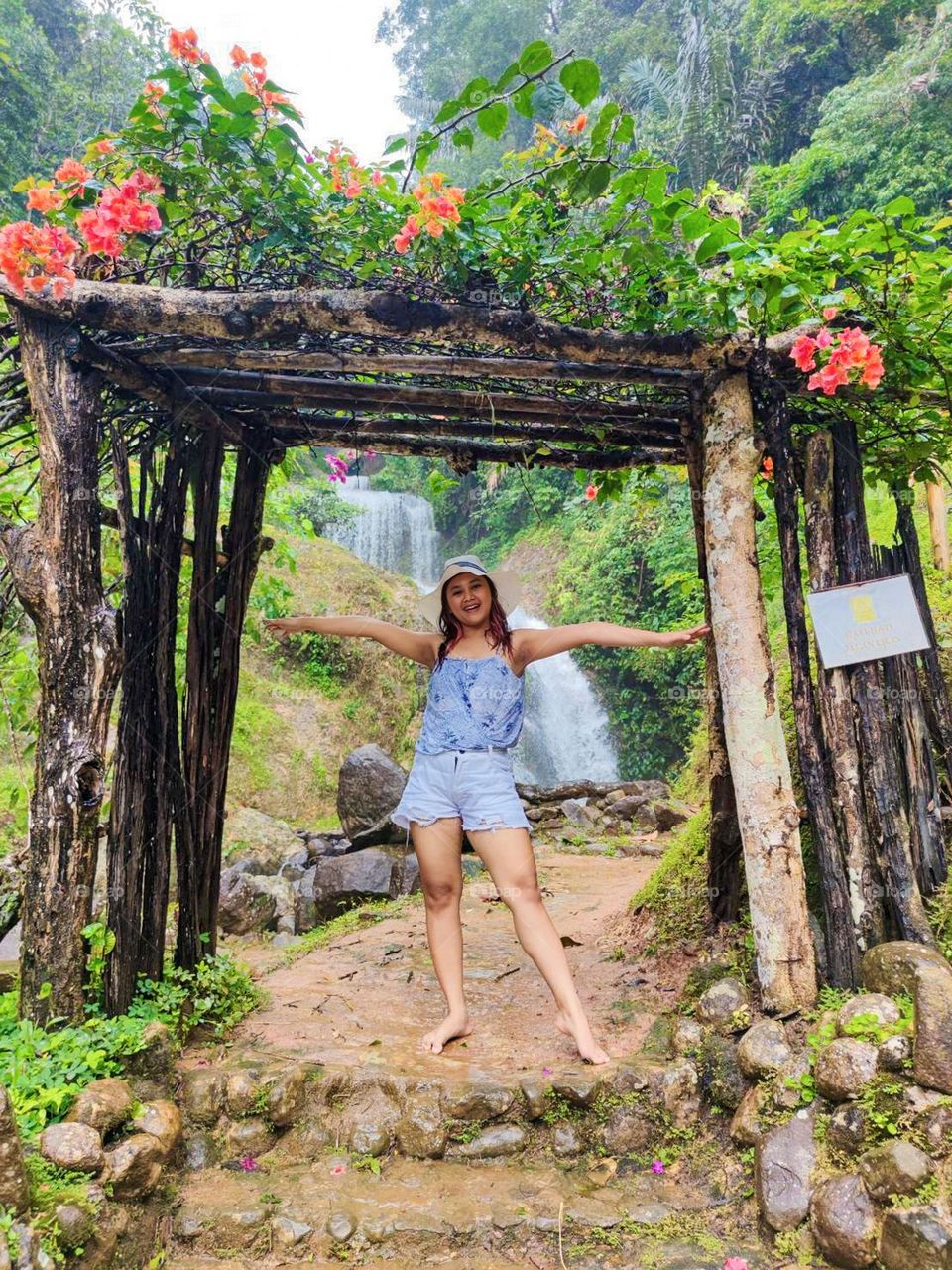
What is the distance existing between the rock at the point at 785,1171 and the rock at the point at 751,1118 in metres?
0.05

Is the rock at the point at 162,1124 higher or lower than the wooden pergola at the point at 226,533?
lower

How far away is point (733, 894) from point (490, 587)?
6.00 ft

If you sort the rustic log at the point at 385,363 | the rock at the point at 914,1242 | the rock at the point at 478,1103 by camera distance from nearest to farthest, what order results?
the rock at the point at 914,1242
the rock at the point at 478,1103
the rustic log at the point at 385,363

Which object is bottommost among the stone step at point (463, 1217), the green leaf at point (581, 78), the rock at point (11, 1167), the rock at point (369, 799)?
the stone step at point (463, 1217)

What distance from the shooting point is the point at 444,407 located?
139 inches

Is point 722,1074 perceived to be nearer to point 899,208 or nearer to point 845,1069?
point 845,1069

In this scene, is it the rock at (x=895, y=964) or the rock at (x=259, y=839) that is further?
the rock at (x=259, y=839)

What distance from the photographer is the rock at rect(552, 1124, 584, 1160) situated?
266cm

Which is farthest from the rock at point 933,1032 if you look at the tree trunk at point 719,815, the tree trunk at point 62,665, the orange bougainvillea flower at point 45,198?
the orange bougainvillea flower at point 45,198

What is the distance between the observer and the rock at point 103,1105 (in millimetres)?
2324

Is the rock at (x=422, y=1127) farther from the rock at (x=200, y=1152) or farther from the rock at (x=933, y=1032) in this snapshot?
the rock at (x=933, y=1032)

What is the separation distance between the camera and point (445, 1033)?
10.5 feet

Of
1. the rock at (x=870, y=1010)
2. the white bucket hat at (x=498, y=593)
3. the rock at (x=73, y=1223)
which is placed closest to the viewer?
the rock at (x=73, y=1223)

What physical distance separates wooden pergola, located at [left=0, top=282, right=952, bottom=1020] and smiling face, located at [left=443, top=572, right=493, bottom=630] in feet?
2.62
